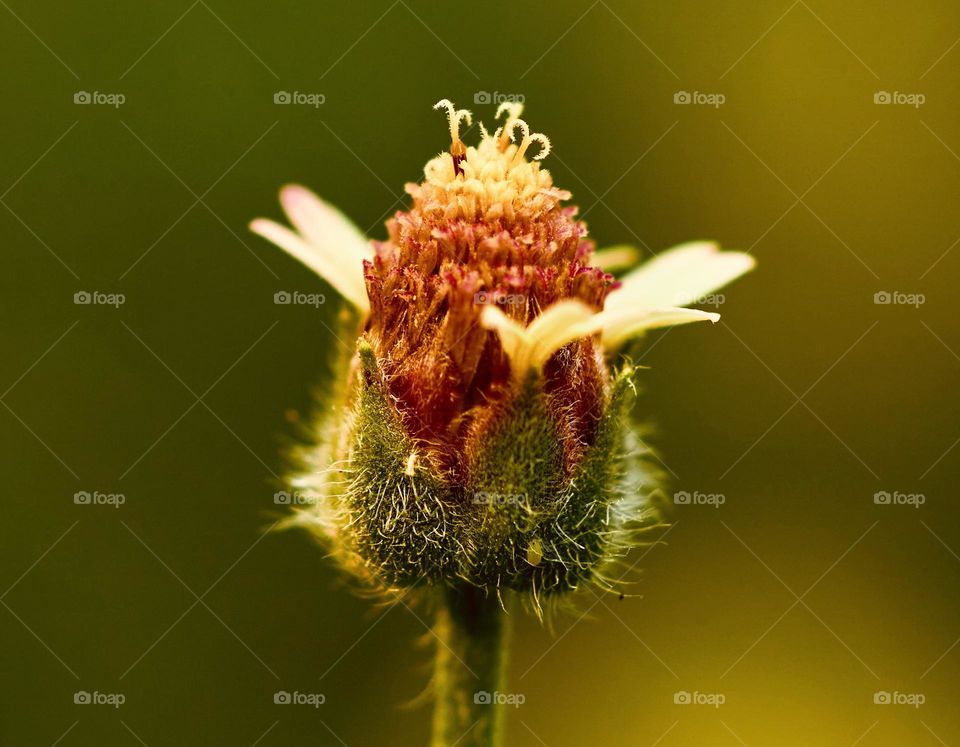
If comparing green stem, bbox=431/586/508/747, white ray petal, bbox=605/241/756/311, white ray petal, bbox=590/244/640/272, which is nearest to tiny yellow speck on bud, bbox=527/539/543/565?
green stem, bbox=431/586/508/747

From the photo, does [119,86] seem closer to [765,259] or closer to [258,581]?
[258,581]

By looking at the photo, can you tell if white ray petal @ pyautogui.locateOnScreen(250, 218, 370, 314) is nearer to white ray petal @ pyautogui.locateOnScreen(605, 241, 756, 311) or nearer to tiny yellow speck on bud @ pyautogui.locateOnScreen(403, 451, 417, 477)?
tiny yellow speck on bud @ pyautogui.locateOnScreen(403, 451, 417, 477)

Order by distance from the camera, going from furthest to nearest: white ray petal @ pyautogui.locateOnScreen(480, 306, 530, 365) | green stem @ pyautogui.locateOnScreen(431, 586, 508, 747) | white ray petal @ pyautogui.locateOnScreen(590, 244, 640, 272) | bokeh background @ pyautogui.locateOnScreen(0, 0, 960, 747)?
bokeh background @ pyautogui.locateOnScreen(0, 0, 960, 747), white ray petal @ pyautogui.locateOnScreen(590, 244, 640, 272), green stem @ pyautogui.locateOnScreen(431, 586, 508, 747), white ray petal @ pyautogui.locateOnScreen(480, 306, 530, 365)

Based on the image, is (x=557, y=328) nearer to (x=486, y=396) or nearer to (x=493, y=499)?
(x=486, y=396)

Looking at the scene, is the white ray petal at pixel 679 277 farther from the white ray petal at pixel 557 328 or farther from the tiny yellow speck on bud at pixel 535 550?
the tiny yellow speck on bud at pixel 535 550

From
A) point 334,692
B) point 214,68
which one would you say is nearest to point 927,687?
point 334,692

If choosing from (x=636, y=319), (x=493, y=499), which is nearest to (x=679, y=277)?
(x=636, y=319)

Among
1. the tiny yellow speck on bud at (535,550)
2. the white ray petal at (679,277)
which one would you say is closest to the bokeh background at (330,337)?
the white ray petal at (679,277)
